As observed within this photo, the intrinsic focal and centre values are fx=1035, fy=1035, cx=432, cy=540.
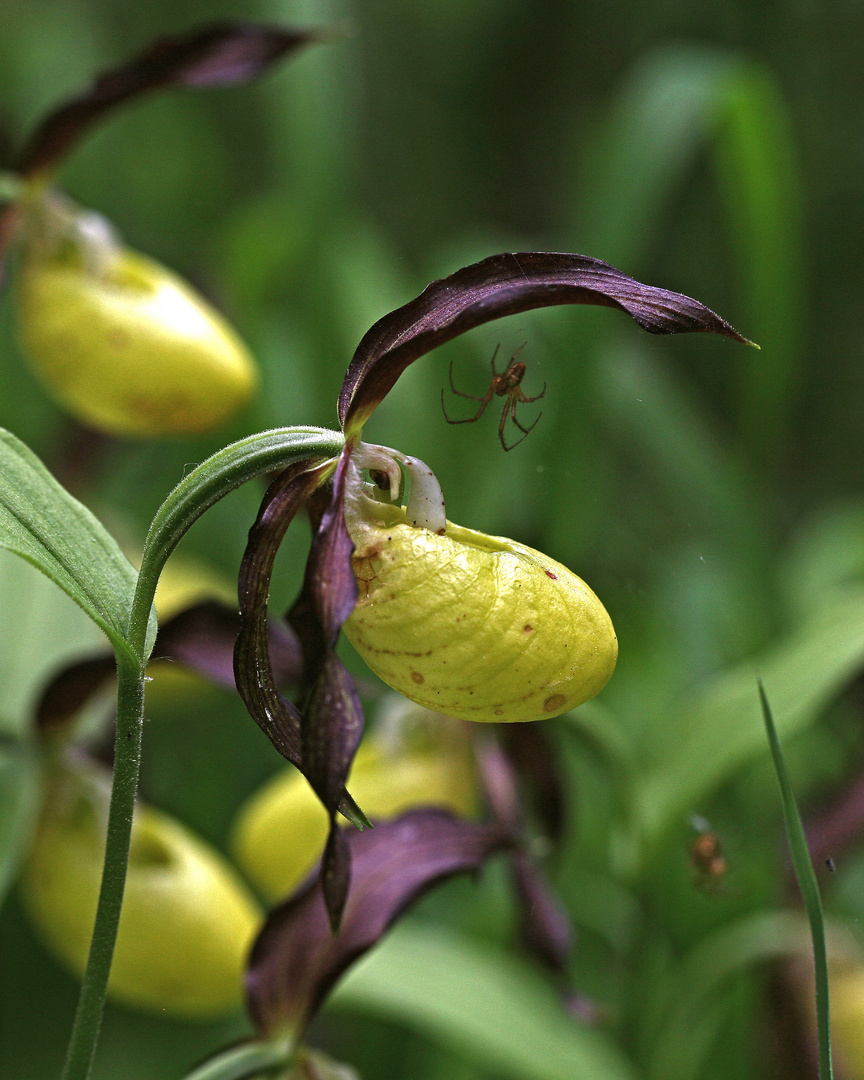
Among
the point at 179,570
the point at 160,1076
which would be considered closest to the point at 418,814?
the point at 160,1076

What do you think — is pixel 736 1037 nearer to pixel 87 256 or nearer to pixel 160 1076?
pixel 160 1076

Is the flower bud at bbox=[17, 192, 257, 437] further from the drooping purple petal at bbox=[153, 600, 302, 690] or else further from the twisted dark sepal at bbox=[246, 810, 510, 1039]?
the twisted dark sepal at bbox=[246, 810, 510, 1039]

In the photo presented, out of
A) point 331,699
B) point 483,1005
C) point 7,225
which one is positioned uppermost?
point 7,225

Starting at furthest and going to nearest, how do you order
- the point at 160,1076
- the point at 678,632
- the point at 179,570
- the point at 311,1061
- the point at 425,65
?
1. the point at 425,65
2. the point at 678,632
3. the point at 179,570
4. the point at 160,1076
5. the point at 311,1061

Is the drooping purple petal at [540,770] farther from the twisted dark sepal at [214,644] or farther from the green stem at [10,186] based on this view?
the green stem at [10,186]

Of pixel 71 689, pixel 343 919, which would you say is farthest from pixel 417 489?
pixel 71 689

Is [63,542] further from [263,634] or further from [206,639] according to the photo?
[206,639]

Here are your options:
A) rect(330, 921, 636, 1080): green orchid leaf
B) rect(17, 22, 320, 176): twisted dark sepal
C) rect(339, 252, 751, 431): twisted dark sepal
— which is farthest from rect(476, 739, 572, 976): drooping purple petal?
rect(17, 22, 320, 176): twisted dark sepal
